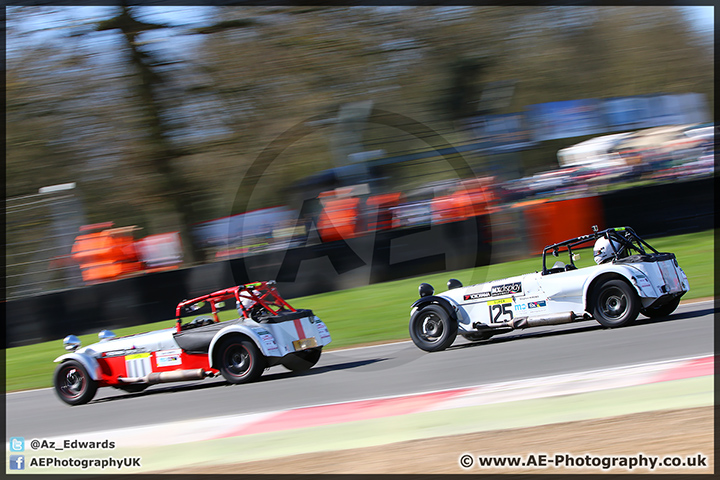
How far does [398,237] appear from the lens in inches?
504

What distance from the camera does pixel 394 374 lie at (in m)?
7.44

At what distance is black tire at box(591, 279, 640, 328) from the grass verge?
8.32ft

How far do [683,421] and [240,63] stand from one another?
13185 mm

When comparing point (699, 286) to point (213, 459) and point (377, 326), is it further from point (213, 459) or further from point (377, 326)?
point (213, 459)

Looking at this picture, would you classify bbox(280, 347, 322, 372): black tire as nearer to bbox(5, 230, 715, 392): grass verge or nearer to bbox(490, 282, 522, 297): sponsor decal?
bbox(5, 230, 715, 392): grass verge

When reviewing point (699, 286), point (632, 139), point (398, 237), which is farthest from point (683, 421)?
point (632, 139)

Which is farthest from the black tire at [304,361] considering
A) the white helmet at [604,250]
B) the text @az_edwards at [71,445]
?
the white helmet at [604,250]

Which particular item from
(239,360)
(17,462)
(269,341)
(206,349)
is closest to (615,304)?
(269,341)

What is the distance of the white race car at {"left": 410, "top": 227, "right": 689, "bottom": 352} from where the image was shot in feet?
25.4

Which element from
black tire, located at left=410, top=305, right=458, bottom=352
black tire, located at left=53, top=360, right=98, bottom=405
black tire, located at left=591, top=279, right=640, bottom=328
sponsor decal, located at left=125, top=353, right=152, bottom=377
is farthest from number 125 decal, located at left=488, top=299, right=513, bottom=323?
black tire, located at left=53, top=360, right=98, bottom=405

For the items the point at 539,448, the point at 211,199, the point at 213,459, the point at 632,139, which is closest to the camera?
the point at 539,448

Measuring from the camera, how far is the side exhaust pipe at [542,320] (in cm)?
799

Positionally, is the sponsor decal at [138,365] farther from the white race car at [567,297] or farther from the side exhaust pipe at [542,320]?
the side exhaust pipe at [542,320]

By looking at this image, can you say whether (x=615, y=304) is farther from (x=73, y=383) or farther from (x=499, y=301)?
(x=73, y=383)
